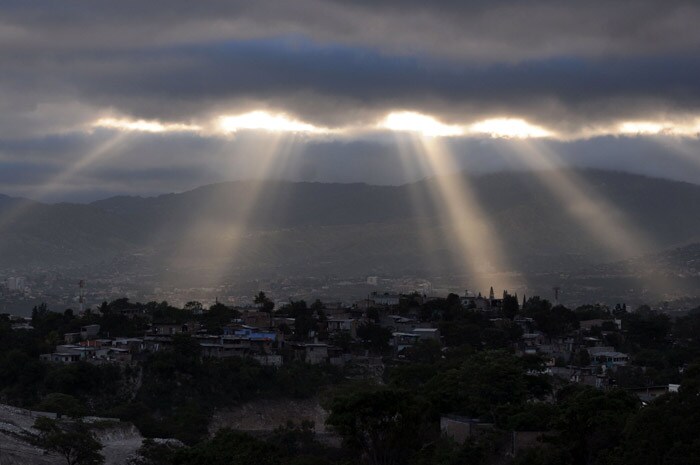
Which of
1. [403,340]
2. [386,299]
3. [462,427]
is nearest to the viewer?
[462,427]

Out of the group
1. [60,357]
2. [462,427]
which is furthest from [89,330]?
[462,427]

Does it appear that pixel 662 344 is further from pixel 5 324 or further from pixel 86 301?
pixel 86 301

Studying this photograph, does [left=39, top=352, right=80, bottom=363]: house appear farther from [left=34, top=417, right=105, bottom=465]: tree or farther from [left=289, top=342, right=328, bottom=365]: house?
[left=34, top=417, right=105, bottom=465]: tree

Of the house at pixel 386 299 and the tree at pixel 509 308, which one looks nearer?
Result: the tree at pixel 509 308

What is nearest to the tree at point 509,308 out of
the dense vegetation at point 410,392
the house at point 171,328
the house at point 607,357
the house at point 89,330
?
the dense vegetation at point 410,392

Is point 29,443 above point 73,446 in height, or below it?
below

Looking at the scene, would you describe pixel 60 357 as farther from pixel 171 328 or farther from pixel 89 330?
pixel 171 328

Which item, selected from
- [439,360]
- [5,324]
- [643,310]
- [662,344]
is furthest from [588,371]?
[643,310]

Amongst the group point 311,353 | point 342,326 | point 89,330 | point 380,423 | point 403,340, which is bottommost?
point 380,423

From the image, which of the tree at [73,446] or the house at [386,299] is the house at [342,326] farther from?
the tree at [73,446]

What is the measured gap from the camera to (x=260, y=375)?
68.9m

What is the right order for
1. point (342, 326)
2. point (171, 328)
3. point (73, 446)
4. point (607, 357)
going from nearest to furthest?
point (73, 446) → point (607, 357) → point (171, 328) → point (342, 326)

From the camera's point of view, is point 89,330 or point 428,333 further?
point 428,333

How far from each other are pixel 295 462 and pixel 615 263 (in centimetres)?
14526
